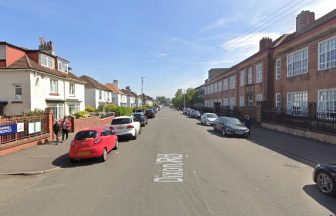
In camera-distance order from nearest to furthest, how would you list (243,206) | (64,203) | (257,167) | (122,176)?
(243,206) < (64,203) < (122,176) < (257,167)

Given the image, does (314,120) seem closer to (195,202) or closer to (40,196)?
(195,202)

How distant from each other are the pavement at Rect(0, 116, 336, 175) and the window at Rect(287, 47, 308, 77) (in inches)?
370

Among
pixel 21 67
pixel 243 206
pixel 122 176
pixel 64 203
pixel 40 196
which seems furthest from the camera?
pixel 21 67

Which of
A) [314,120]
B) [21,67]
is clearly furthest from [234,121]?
[21,67]

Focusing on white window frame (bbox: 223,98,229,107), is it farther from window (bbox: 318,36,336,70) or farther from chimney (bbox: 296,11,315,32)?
window (bbox: 318,36,336,70)

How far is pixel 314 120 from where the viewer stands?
18.3 meters

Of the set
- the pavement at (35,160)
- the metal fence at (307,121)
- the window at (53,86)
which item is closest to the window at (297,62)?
the metal fence at (307,121)

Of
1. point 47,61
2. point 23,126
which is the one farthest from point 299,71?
point 47,61

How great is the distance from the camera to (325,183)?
745cm

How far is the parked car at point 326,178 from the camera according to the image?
7.20 m

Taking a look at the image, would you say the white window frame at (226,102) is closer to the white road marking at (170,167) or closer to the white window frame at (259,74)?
the white window frame at (259,74)

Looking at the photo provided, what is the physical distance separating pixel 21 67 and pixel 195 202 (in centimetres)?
2243

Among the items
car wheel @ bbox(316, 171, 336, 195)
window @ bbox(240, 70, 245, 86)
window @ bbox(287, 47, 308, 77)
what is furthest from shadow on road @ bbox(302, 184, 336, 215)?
window @ bbox(240, 70, 245, 86)

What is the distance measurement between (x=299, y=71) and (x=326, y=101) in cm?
481
